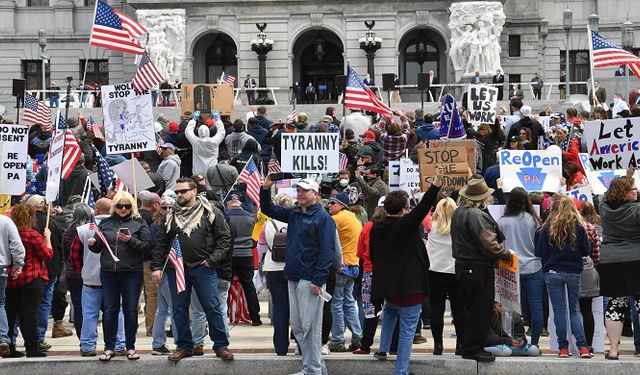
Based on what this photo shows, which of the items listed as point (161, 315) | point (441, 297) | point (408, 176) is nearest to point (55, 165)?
point (161, 315)

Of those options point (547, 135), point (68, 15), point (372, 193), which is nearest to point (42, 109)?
point (547, 135)

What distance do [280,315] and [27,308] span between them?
2.75 m

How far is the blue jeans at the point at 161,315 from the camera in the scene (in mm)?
15586

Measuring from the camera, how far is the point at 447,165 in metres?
15.9

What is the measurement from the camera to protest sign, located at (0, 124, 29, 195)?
17.2 m

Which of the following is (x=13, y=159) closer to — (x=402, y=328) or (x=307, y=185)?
(x=307, y=185)

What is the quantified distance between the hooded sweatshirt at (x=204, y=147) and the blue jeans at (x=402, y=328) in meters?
11.6

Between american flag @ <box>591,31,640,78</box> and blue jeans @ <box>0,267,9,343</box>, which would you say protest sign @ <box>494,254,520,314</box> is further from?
american flag @ <box>591,31,640,78</box>

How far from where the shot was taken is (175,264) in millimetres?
14656

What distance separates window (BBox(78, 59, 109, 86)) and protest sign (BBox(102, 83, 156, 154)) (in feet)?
132

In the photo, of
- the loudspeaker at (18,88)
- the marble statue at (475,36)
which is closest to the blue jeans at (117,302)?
the loudspeaker at (18,88)

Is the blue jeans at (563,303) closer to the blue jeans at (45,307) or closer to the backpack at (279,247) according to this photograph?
the backpack at (279,247)

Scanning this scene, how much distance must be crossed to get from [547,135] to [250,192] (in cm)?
846

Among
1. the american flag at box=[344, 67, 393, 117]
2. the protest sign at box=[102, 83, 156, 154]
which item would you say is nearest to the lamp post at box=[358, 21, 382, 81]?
the american flag at box=[344, 67, 393, 117]
